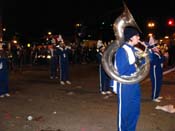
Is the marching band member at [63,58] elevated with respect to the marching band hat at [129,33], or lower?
lower

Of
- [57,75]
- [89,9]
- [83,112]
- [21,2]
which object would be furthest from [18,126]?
[89,9]

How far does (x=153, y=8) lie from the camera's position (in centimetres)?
7081

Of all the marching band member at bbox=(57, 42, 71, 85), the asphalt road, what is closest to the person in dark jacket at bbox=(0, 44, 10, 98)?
the asphalt road

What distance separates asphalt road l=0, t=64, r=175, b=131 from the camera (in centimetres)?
983

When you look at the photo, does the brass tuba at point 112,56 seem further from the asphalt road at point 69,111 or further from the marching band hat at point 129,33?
the asphalt road at point 69,111

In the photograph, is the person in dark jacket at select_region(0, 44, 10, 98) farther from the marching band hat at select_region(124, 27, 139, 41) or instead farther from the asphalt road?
the marching band hat at select_region(124, 27, 139, 41)

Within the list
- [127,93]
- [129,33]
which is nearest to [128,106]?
[127,93]

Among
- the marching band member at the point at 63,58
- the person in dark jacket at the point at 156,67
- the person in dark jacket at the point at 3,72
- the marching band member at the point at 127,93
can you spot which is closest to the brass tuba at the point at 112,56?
the marching band member at the point at 127,93

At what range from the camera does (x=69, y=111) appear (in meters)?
11.7

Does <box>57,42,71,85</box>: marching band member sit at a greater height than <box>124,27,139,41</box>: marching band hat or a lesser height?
lesser

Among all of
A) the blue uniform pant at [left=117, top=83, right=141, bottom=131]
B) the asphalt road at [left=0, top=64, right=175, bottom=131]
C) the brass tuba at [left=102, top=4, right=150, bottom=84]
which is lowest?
the asphalt road at [left=0, top=64, right=175, bottom=131]

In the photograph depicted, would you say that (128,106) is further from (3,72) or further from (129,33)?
(3,72)

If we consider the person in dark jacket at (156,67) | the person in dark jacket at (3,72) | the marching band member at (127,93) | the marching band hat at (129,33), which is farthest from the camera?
the person in dark jacket at (3,72)

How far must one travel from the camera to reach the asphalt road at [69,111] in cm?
983
